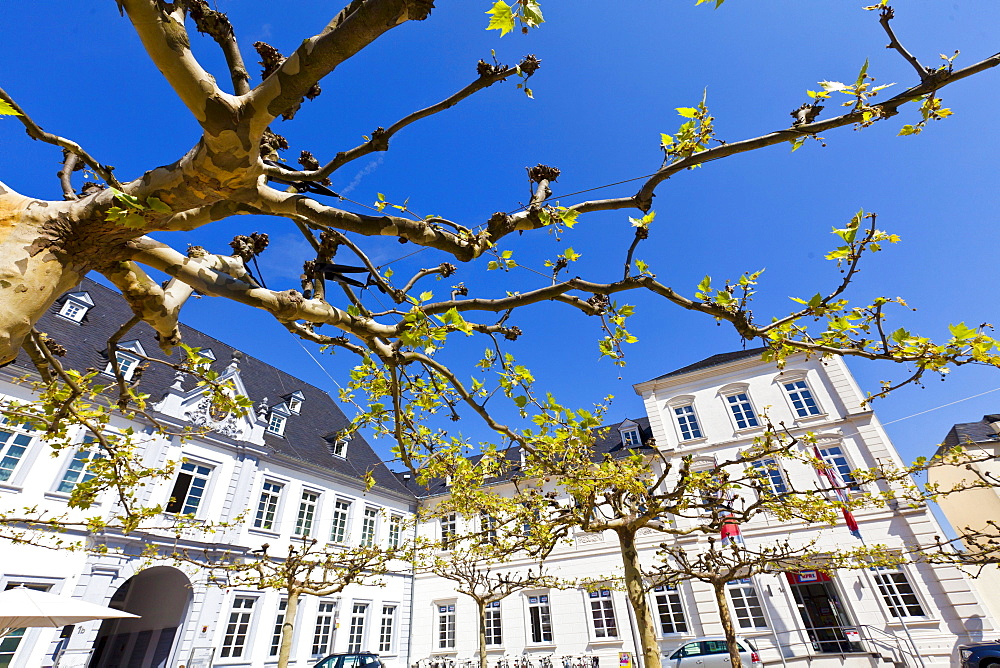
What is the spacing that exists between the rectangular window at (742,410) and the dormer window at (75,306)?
84.5 feet

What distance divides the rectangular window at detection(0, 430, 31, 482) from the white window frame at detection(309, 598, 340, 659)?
1076 centimetres

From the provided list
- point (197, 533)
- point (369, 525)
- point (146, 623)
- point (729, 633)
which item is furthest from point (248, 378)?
point (729, 633)

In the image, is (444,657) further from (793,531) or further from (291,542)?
(793,531)

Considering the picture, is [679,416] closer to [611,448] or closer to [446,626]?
[611,448]

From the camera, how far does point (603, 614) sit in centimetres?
1839

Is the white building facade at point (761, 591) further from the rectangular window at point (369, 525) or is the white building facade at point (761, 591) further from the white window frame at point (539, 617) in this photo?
the rectangular window at point (369, 525)

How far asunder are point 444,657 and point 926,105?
24.0 m

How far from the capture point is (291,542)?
1738 centimetres

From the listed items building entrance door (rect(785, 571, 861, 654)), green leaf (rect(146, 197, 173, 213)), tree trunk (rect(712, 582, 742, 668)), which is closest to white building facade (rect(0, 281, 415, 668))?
tree trunk (rect(712, 582, 742, 668))

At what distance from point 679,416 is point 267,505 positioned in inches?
720

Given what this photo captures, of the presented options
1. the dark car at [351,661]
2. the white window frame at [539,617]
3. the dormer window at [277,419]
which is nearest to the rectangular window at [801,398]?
the white window frame at [539,617]

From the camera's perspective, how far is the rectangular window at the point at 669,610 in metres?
17.0

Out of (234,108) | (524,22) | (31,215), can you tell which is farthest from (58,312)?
(524,22)

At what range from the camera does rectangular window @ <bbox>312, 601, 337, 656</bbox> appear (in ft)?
56.1
